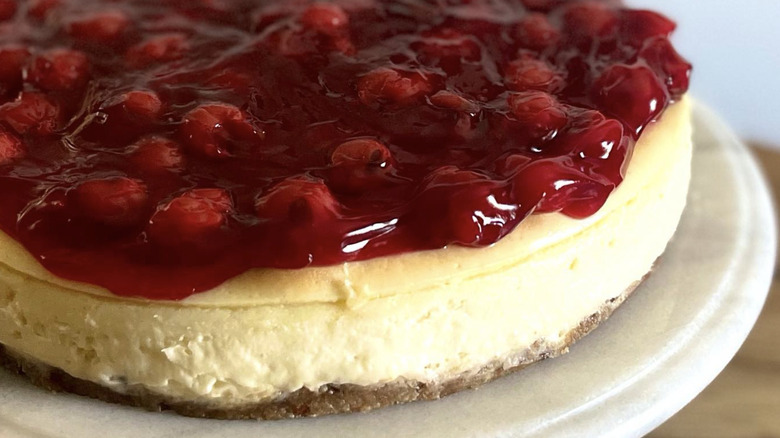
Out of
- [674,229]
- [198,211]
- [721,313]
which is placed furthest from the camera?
[674,229]

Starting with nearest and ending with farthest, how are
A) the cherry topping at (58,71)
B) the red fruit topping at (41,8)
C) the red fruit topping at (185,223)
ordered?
the red fruit topping at (185,223) → the cherry topping at (58,71) → the red fruit topping at (41,8)

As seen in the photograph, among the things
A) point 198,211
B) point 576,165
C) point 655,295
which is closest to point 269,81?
point 198,211

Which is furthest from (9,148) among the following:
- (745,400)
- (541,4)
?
(745,400)

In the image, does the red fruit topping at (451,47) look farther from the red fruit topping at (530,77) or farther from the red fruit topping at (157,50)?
the red fruit topping at (157,50)

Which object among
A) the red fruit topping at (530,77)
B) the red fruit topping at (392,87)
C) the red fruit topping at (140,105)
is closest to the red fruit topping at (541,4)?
the red fruit topping at (530,77)

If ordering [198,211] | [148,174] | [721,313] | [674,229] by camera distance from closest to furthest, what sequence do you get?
[198,211] < [148,174] < [721,313] < [674,229]

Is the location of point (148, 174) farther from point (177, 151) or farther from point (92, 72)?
point (92, 72)

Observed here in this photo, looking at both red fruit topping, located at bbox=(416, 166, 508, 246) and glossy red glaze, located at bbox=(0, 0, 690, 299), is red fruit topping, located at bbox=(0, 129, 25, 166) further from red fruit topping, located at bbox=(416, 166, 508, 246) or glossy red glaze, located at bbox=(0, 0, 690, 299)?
red fruit topping, located at bbox=(416, 166, 508, 246)
